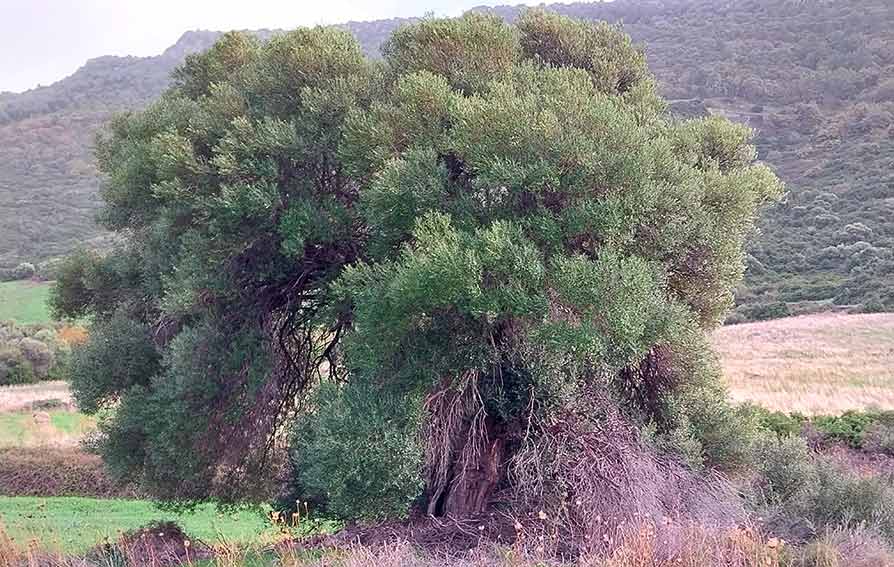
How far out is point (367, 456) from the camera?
9.41m

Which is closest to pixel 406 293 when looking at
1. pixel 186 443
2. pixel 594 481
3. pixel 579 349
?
pixel 579 349

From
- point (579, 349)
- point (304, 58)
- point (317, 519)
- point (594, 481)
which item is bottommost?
point (317, 519)

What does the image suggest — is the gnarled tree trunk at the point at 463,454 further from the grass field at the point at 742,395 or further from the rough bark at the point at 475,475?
the grass field at the point at 742,395

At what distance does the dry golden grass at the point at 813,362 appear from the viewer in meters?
27.7

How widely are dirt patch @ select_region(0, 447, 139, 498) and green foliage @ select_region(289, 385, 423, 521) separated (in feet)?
56.4

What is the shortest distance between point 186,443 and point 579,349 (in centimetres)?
675

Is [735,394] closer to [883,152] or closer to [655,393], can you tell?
[655,393]

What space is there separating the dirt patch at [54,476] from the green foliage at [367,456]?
56.4 feet

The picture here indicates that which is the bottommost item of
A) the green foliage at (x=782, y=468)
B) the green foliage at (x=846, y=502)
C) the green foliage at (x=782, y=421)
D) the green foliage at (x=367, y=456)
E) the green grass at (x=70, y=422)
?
the green grass at (x=70, y=422)

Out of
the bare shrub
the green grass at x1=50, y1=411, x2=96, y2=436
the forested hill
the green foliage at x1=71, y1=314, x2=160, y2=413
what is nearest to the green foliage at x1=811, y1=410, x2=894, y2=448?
the bare shrub

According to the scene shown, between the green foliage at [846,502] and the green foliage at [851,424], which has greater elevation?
the green foliage at [846,502]

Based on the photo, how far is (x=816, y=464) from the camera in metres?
16.0

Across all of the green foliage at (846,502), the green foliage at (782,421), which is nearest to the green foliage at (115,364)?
the green foliage at (846,502)

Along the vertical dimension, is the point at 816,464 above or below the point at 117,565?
below
